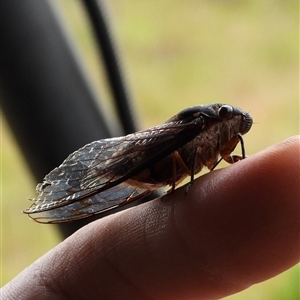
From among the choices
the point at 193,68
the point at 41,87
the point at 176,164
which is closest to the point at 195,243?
the point at 176,164

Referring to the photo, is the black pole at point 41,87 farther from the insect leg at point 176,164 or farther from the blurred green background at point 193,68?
the insect leg at point 176,164

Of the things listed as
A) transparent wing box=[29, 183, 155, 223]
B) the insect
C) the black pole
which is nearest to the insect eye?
the insect

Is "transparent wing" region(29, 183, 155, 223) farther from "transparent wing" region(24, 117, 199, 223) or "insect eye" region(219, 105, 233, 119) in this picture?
"insect eye" region(219, 105, 233, 119)

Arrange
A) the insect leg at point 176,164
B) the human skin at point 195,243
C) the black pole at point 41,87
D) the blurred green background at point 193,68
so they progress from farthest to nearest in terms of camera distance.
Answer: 1. the blurred green background at point 193,68
2. the black pole at point 41,87
3. the insect leg at point 176,164
4. the human skin at point 195,243

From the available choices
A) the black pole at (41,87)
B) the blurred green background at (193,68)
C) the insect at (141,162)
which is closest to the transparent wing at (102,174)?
the insect at (141,162)

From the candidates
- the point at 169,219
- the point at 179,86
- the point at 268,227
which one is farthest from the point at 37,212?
the point at 179,86

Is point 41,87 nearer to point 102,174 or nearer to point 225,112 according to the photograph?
point 102,174
